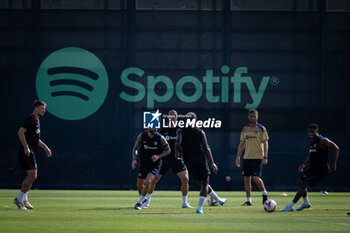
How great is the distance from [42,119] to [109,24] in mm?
4723

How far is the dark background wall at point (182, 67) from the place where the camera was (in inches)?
1200

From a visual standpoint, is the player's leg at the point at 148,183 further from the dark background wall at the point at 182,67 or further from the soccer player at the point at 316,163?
the dark background wall at the point at 182,67

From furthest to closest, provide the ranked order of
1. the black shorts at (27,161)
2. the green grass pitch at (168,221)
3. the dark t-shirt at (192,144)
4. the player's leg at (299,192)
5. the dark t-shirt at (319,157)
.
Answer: the dark t-shirt at (319,157)
the player's leg at (299,192)
the black shorts at (27,161)
the dark t-shirt at (192,144)
the green grass pitch at (168,221)

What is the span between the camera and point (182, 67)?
101 ft

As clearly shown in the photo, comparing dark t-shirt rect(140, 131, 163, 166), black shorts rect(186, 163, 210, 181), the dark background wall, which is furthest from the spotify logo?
black shorts rect(186, 163, 210, 181)

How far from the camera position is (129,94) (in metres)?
30.6


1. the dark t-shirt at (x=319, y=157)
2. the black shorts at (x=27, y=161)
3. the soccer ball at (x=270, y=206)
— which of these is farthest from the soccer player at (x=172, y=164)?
the dark t-shirt at (x=319, y=157)

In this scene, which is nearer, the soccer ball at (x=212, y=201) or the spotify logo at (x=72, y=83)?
the soccer ball at (x=212, y=201)

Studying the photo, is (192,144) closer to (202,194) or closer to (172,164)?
(202,194)

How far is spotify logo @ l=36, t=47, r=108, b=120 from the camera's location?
30469 mm

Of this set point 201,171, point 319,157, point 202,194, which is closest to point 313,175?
point 319,157

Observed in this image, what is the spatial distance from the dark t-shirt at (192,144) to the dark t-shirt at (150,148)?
58.3 inches

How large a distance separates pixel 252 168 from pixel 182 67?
12.9m

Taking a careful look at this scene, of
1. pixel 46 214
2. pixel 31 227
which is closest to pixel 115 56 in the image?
pixel 46 214
